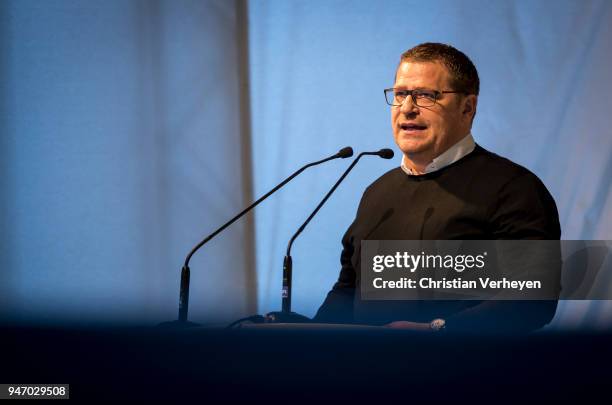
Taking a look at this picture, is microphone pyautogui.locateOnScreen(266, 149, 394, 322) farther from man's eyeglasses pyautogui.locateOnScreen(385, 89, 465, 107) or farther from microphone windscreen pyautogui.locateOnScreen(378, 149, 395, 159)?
man's eyeglasses pyautogui.locateOnScreen(385, 89, 465, 107)

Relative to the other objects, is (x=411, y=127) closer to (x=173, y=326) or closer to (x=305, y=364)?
(x=173, y=326)

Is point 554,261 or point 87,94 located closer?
point 554,261

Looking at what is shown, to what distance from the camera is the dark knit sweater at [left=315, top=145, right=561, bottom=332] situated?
1860 millimetres

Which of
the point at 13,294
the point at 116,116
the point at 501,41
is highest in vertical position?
the point at 501,41

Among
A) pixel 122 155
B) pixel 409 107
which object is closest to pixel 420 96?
→ pixel 409 107

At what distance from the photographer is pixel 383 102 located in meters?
3.11

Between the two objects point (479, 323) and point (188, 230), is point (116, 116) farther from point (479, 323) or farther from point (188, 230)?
point (479, 323)

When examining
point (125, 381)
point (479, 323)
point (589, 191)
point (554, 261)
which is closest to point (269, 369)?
point (125, 381)

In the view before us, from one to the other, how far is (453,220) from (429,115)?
0.31 meters

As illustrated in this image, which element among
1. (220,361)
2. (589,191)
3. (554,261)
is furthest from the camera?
(589,191)

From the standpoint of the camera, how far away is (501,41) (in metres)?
2.93

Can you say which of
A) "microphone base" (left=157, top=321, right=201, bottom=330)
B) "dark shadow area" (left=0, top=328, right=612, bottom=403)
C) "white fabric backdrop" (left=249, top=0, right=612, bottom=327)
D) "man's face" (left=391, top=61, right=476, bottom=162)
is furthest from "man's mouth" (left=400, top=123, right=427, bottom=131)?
"dark shadow area" (left=0, top=328, right=612, bottom=403)

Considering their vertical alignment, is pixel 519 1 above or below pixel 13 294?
above

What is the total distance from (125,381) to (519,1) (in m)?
→ 2.38
